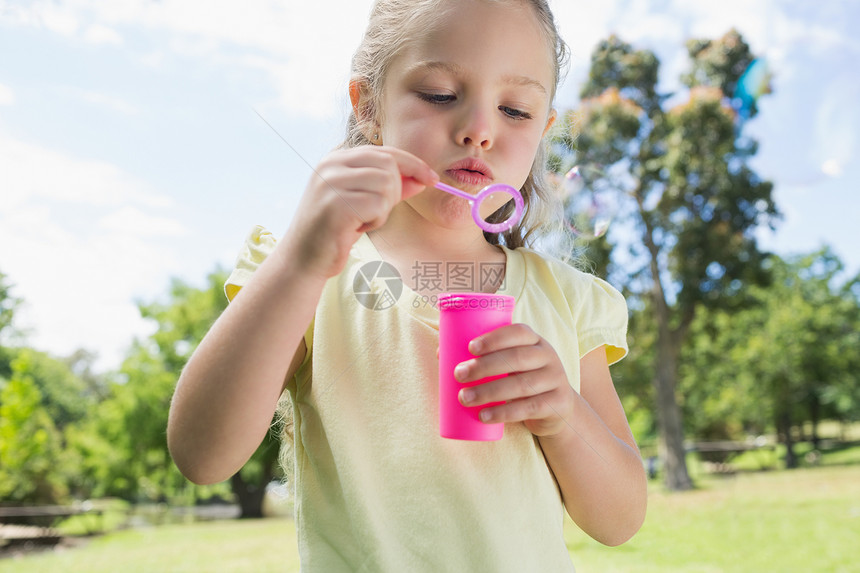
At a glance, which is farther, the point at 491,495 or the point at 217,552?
the point at 217,552

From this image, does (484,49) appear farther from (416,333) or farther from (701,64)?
(701,64)

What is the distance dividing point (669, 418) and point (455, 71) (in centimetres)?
1047

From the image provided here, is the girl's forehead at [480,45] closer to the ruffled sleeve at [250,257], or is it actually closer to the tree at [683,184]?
the ruffled sleeve at [250,257]

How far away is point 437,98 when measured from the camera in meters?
0.81

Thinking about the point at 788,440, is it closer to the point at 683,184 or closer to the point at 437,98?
the point at 683,184

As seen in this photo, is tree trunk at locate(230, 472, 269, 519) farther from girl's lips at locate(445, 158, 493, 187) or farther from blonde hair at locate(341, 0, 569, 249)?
girl's lips at locate(445, 158, 493, 187)

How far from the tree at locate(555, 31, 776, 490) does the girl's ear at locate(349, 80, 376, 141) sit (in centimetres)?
929

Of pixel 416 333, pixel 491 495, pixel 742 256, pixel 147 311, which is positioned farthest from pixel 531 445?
pixel 147 311

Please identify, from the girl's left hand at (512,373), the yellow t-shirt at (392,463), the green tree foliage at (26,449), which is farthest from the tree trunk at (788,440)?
the girl's left hand at (512,373)

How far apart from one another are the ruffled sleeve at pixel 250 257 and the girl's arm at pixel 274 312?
125 millimetres

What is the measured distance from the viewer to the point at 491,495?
0.80 m

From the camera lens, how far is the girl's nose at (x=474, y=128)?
78 centimetres

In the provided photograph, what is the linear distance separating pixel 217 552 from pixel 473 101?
748 centimetres

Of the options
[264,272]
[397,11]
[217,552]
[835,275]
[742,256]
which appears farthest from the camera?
[835,275]
